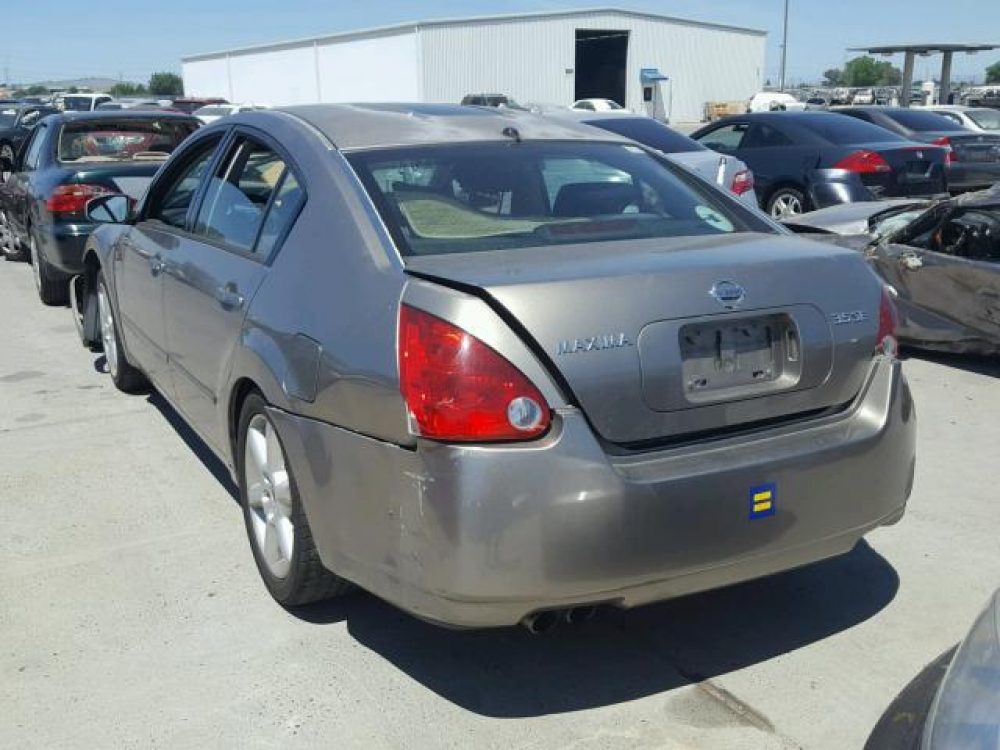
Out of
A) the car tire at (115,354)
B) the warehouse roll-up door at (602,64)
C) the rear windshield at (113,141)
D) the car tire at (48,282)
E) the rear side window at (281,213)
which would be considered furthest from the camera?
the warehouse roll-up door at (602,64)

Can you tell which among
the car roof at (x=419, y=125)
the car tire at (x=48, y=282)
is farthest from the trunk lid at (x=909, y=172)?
the car roof at (x=419, y=125)

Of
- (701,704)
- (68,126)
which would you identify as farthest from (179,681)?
(68,126)

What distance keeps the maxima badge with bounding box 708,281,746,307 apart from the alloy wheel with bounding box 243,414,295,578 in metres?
1.39

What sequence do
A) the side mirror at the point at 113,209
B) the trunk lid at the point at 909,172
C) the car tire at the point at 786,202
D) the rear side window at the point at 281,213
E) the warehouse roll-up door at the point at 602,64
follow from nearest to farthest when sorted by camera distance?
the rear side window at the point at 281,213
the side mirror at the point at 113,209
the trunk lid at the point at 909,172
the car tire at the point at 786,202
the warehouse roll-up door at the point at 602,64

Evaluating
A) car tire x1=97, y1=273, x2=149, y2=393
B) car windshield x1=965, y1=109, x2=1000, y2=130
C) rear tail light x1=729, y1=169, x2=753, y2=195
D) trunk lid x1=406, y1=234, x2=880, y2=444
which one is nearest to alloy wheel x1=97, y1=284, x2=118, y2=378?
car tire x1=97, y1=273, x2=149, y2=393

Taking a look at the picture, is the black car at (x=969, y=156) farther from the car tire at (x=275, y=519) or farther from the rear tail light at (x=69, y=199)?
the car tire at (x=275, y=519)

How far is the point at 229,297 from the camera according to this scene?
382cm

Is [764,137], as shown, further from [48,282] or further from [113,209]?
[113,209]

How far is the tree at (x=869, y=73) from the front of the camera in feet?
387

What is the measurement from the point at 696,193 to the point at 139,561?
2506 millimetres

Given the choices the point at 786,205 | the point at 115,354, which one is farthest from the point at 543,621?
the point at 786,205

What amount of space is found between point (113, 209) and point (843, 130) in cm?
941

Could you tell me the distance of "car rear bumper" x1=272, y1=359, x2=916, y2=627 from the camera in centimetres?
273

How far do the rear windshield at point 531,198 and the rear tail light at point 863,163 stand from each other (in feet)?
28.0
